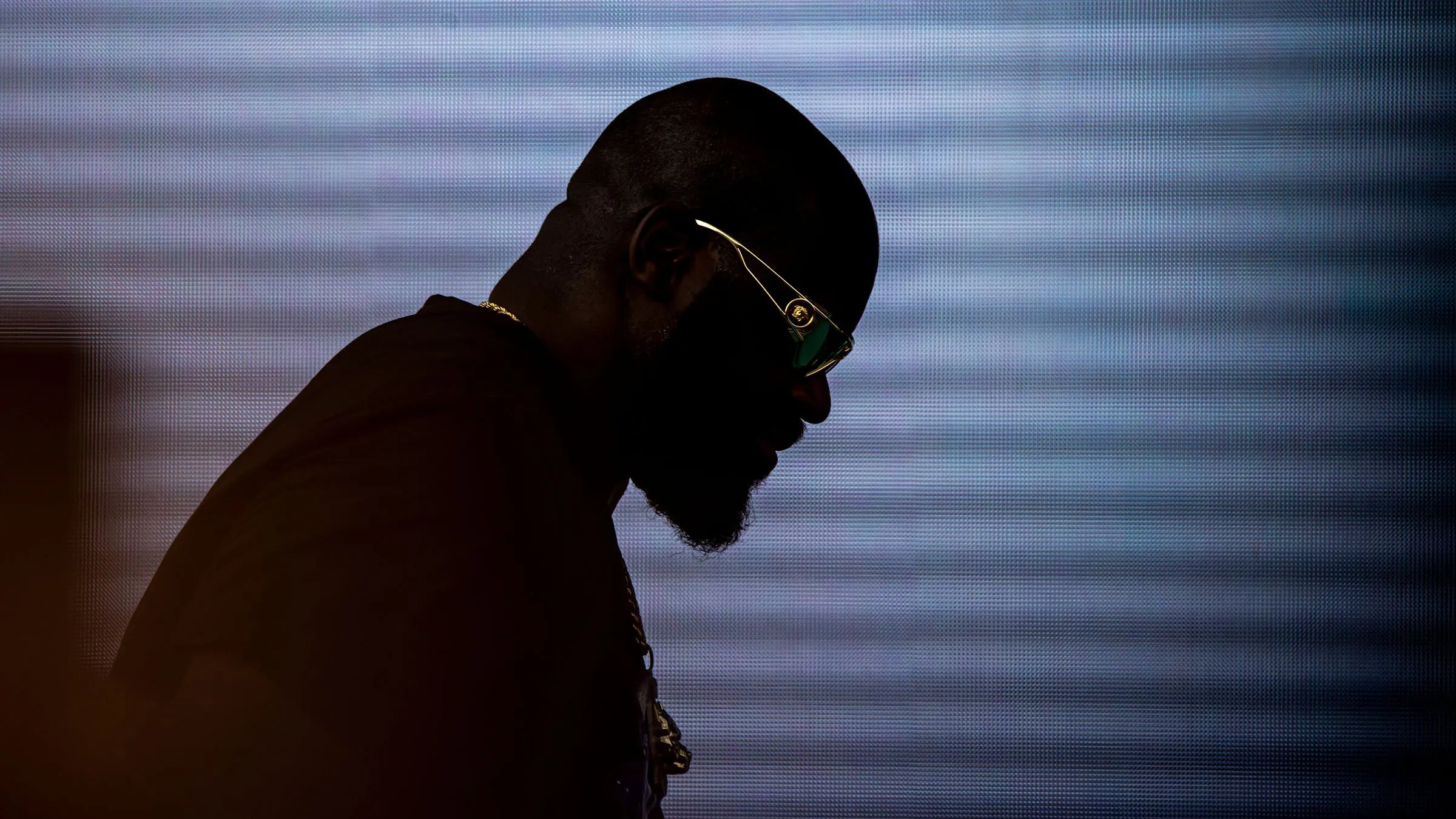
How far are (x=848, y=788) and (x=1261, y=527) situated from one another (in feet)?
3.14

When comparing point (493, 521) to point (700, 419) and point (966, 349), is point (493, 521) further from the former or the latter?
point (966, 349)

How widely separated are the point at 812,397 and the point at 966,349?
4.12ft

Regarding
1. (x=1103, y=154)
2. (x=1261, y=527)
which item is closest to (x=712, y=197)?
(x=1103, y=154)

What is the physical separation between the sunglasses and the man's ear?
0.07 feet

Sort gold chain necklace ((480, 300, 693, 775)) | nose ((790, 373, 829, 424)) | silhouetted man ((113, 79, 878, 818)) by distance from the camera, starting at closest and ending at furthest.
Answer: silhouetted man ((113, 79, 878, 818)) < gold chain necklace ((480, 300, 693, 775)) < nose ((790, 373, 829, 424))

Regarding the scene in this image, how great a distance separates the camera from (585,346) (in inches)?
41.0

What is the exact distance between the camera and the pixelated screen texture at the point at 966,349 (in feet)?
7.53

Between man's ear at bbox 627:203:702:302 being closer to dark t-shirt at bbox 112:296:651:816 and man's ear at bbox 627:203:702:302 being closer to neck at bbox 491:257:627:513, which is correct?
neck at bbox 491:257:627:513

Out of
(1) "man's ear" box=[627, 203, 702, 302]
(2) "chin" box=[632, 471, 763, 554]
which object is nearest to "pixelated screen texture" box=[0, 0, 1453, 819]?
(2) "chin" box=[632, 471, 763, 554]

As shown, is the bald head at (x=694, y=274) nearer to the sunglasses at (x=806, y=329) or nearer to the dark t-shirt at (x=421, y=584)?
the sunglasses at (x=806, y=329)

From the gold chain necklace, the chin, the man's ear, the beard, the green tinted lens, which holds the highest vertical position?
the man's ear

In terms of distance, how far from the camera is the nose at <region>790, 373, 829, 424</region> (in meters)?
1.13

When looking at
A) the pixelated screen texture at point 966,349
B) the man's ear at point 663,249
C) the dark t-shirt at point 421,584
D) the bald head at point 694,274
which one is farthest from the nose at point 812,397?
the pixelated screen texture at point 966,349

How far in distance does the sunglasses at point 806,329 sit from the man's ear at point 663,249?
0.07 feet
